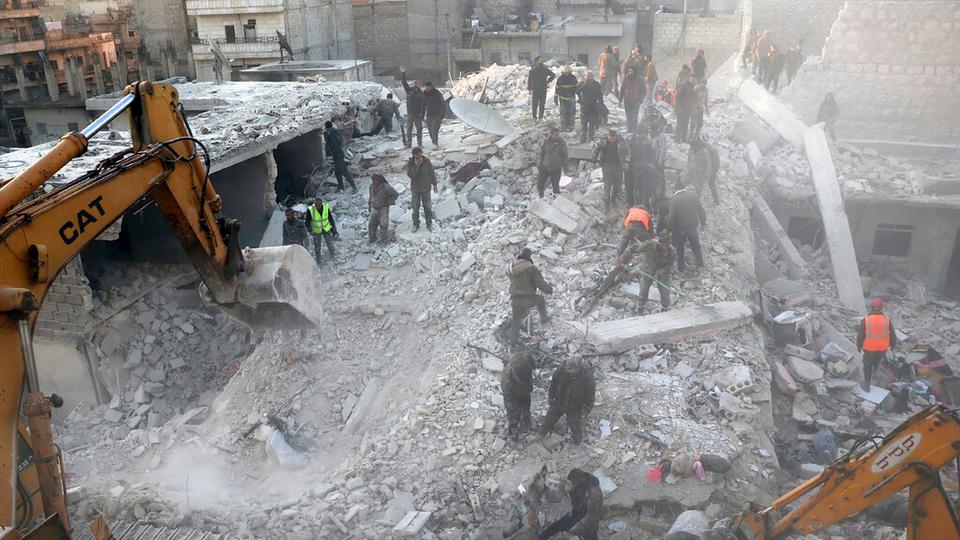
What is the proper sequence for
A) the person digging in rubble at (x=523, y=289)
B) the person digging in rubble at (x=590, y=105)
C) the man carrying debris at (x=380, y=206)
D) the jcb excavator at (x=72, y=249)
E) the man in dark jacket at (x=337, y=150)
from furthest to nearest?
the man in dark jacket at (x=337, y=150) → the person digging in rubble at (x=590, y=105) → the man carrying debris at (x=380, y=206) → the person digging in rubble at (x=523, y=289) → the jcb excavator at (x=72, y=249)

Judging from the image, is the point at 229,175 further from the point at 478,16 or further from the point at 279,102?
the point at 478,16

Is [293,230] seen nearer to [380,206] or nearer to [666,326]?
[380,206]

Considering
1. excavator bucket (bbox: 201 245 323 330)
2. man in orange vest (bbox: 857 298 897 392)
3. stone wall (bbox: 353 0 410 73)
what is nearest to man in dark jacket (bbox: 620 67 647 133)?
man in orange vest (bbox: 857 298 897 392)

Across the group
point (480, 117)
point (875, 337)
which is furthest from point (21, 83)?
point (875, 337)

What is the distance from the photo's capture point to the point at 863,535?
815 centimetres

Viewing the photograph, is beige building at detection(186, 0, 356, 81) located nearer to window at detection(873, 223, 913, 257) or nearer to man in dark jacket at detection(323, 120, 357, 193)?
man in dark jacket at detection(323, 120, 357, 193)

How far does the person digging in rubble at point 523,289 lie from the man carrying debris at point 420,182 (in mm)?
3744

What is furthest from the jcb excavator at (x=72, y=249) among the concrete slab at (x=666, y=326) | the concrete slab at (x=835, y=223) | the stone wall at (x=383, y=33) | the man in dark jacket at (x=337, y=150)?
→ the stone wall at (x=383, y=33)

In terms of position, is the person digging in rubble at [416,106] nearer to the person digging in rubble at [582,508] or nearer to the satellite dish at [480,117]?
the satellite dish at [480,117]

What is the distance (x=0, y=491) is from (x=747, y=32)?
24.2 m

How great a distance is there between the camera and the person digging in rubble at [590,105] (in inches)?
555

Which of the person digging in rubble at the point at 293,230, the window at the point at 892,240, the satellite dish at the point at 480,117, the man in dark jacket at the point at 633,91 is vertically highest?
the man in dark jacket at the point at 633,91

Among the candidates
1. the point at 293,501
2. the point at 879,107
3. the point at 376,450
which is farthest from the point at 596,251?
the point at 879,107

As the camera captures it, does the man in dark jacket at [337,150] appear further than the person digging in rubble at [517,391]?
Yes
